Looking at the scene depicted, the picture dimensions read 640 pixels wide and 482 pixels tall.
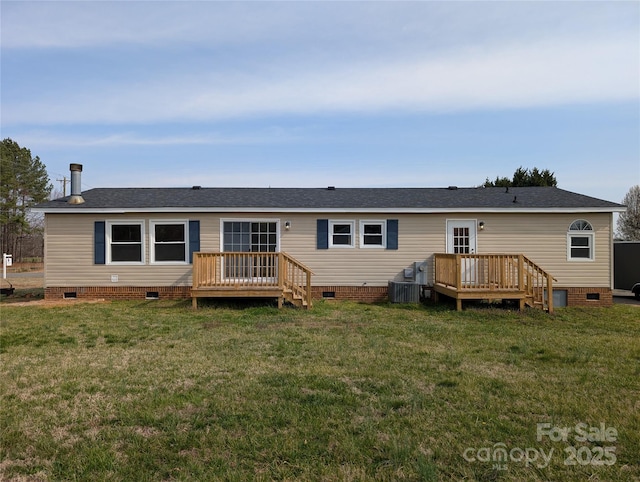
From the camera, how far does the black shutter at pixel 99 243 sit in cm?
1167

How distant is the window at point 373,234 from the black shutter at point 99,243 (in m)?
7.65

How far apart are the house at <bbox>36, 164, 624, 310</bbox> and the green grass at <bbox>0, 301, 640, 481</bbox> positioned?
13.3 ft

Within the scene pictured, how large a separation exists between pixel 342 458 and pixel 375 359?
2714mm

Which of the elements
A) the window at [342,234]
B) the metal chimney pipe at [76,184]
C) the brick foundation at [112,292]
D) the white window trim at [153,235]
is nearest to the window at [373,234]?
the window at [342,234]

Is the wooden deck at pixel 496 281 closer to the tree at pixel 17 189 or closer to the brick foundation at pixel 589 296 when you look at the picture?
the brick foundation at pixel 589 296

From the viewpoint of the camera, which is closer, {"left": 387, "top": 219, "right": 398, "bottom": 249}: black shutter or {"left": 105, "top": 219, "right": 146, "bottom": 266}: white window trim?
{"left": 105, "top": 219, "right": 146, "bottom": 266}: white window trim

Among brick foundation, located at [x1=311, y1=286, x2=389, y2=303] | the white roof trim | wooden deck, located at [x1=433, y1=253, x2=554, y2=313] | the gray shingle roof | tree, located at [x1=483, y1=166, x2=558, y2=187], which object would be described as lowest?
brick foundation, located at [x1=311, y1=286, x2=389, y2=303]

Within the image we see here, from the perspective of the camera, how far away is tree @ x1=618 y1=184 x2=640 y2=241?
31344 millimetres

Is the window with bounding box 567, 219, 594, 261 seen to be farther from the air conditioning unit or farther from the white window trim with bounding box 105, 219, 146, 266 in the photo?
the white window trim with bounding box 105, 219, 146, 266

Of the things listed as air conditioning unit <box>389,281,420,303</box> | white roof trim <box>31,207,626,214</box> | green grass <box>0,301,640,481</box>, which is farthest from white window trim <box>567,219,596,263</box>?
air conditioning unit <box>389,281,420,303</box>

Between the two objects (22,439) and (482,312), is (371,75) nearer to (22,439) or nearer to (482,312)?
(482,312)

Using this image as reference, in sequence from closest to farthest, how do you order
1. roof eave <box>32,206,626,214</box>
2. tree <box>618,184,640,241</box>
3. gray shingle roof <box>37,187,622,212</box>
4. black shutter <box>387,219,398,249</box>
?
roof eave <box>32,206,626,214</box>, gray shingle roof <box>37,187,622,212</box>, black shutter <box>387,219,398,249</box>, tree <box>618,184,640,241</box>

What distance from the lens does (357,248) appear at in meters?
11.9

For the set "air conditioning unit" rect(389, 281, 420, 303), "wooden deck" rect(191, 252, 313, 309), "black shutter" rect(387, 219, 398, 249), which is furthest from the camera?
"black shutter" rect(387, 219, 398, 249)
